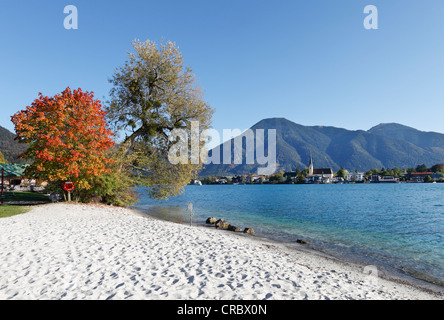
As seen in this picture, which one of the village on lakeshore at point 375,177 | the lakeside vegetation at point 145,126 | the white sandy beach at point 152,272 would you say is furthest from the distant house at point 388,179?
the white sandy beach at point 152,272

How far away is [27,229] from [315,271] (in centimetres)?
1232

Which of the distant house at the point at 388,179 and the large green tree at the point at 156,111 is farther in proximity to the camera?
the distant house at the point at 388,179

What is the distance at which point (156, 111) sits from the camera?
24.3 meters

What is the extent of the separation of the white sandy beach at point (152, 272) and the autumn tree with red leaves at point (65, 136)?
8258 millimetres

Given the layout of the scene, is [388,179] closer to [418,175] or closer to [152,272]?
[418,175]

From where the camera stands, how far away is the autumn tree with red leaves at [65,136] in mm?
18188

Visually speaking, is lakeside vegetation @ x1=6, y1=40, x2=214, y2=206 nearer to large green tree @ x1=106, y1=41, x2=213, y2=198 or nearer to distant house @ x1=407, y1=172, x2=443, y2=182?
large green tree @ x1=106, y1=41, x2=213, y2=198

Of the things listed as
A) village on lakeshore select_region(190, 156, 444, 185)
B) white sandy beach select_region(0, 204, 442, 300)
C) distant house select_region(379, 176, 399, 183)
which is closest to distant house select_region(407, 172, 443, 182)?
village on lakeshore select_region(190, 156, 444, 185)

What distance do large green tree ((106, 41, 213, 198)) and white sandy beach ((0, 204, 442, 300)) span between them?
1371 cm

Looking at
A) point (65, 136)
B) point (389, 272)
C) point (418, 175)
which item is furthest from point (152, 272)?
point (418, 175)

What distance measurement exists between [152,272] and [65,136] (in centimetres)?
1650

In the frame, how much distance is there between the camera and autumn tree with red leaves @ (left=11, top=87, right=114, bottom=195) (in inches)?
716

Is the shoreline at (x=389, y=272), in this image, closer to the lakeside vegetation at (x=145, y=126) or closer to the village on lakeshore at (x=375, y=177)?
the lakeside vegetation at (x=145, y=126)
